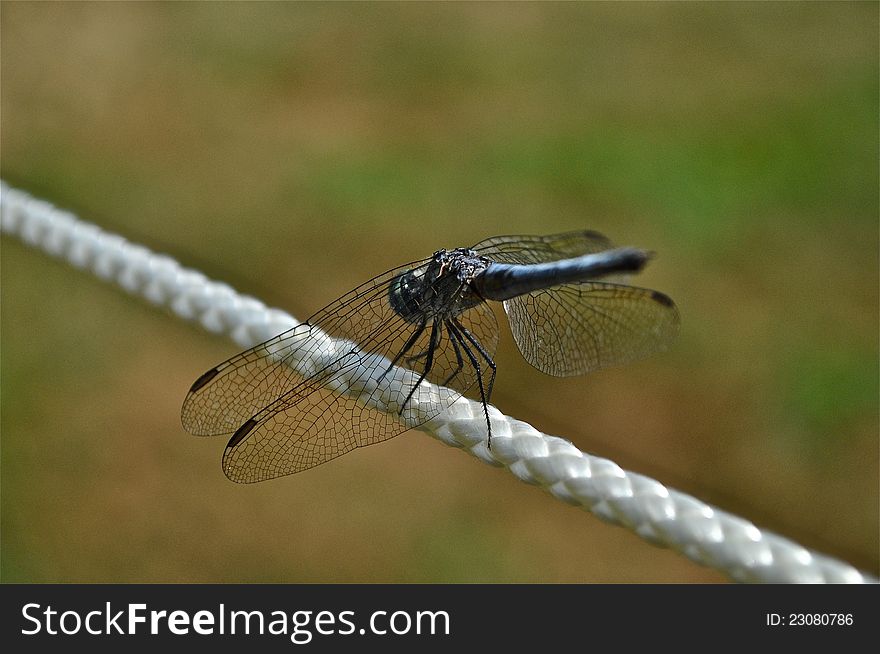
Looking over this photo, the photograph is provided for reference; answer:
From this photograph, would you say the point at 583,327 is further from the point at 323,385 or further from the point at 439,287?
the point at 323,385

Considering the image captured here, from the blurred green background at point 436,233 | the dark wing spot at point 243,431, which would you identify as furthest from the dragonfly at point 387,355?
the blurred green background at point 436,233

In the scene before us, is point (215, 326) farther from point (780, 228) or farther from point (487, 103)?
point (487, 103)

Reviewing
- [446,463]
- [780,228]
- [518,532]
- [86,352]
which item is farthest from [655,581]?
[86,352]

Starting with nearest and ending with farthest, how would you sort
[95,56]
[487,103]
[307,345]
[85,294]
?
[307,345], [85,294], [487,103], [95,56]

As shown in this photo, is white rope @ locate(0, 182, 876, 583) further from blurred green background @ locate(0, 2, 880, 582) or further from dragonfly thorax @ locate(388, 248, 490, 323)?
blurred green background @ locate(0, 2, 880, 582)

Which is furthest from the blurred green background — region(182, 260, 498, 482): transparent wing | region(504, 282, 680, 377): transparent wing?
region(182, 260, 498, 482): transparent wing

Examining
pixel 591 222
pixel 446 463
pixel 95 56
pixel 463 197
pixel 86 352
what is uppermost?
pixel 95 56
